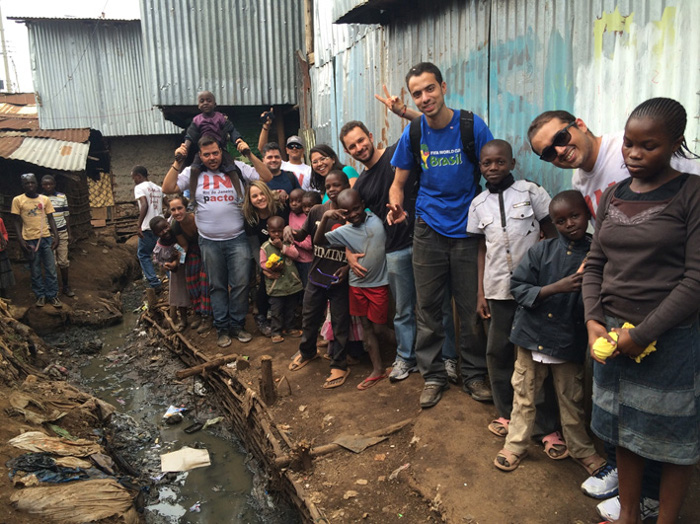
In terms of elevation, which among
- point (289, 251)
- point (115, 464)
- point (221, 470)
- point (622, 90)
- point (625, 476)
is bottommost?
point (221, 470)

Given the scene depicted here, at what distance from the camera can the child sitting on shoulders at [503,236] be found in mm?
3256

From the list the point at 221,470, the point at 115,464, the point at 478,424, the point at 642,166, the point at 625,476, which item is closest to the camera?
the point at 642,166

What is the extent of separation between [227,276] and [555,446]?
4.14m

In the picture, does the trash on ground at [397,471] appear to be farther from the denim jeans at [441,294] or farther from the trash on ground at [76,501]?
the trash on ground at [76,501]

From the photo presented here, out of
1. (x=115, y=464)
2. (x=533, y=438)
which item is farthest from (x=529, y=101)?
(x=115, y=464)

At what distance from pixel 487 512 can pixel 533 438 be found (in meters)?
0.71

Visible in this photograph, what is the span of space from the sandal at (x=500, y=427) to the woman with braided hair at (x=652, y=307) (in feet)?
3.66

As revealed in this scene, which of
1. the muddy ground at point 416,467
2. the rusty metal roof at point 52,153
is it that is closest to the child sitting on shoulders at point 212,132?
the muddy ground at point 416,467

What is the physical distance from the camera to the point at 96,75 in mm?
15633

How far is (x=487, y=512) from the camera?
9.43ft

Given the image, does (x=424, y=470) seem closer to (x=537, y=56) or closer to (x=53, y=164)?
(x=537, y=56)

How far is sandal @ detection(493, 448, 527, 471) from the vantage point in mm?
3113

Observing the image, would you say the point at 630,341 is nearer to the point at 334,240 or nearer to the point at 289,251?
the point at 334,240

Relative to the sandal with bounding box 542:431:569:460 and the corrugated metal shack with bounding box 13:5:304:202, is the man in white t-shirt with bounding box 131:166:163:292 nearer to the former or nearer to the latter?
the corrugated metal shack with bounding box 13:5:304:202
